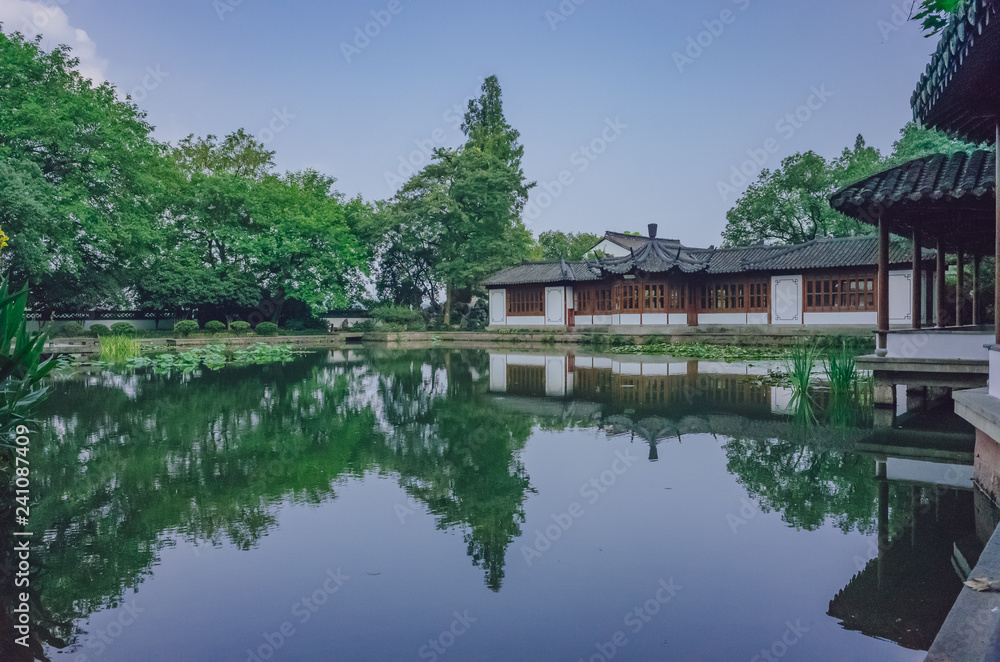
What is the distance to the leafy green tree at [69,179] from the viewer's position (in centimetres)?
1909

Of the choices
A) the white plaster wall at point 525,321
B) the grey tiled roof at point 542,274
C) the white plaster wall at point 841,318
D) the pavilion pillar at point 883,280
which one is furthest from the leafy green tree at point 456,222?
the pavilion pillar at point 883,280

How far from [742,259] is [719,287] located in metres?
1.46

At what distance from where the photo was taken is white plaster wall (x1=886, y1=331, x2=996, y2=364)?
770 centimetres

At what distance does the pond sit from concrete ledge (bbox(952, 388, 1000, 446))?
52 cm

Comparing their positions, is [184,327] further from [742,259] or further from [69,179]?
[742,259]

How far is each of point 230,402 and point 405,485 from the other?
5648 mm

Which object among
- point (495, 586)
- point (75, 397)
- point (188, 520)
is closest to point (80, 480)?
point (188, 520)

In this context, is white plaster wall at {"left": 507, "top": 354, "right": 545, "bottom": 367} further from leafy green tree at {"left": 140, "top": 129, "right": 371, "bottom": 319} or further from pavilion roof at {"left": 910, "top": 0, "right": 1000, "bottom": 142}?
leafy green tree at {"left": 140, "top": 129, "right": 371, "bottom": 319}

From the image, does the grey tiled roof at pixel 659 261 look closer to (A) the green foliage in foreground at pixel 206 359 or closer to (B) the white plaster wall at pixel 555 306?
(B) the white plaster wall at pixel 555 306

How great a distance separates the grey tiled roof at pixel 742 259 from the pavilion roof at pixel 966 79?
693 inches

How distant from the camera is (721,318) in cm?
2534

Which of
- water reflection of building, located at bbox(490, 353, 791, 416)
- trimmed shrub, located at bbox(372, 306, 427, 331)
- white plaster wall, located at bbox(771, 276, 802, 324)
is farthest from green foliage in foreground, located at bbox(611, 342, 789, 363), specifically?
trimmed shrub, located at bbox(372, 306, 427, 331)

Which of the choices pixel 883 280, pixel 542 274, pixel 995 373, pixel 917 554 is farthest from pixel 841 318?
pixel 917 554

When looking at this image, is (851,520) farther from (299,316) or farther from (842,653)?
(299,316)
